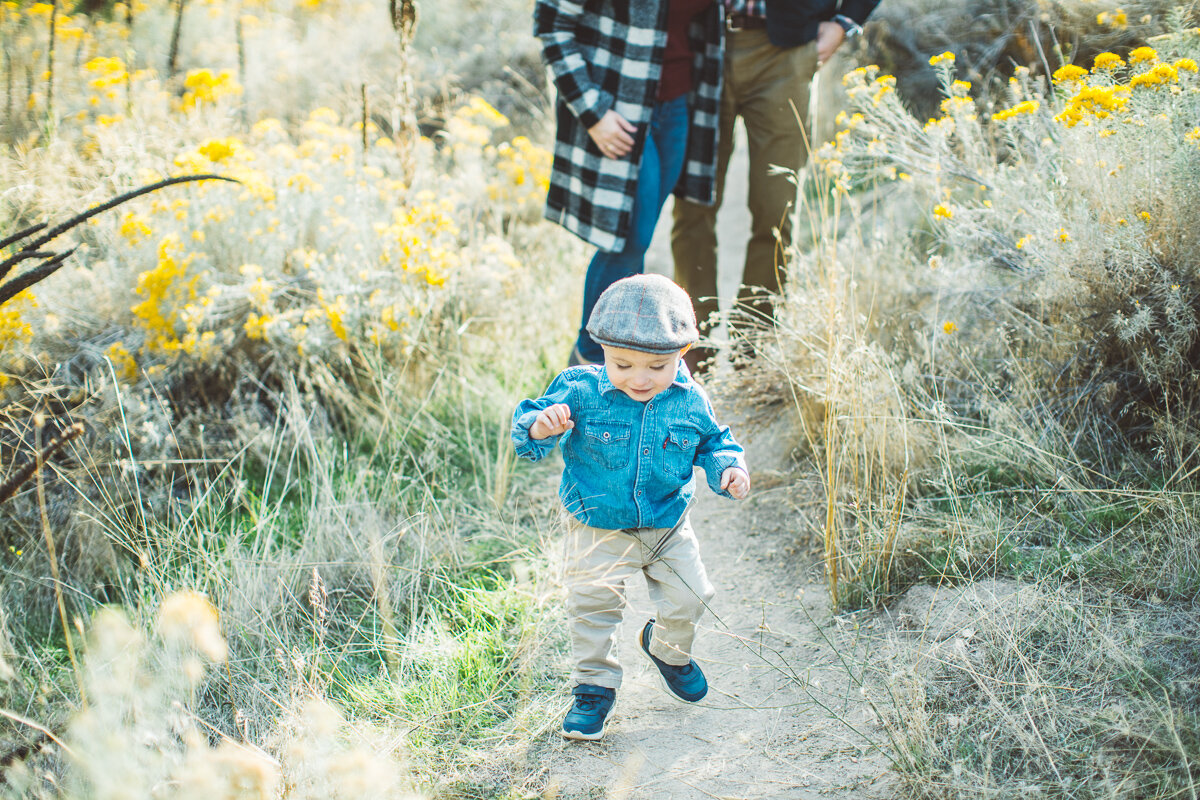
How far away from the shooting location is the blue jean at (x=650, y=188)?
302 centimetres

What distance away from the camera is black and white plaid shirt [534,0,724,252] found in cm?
287

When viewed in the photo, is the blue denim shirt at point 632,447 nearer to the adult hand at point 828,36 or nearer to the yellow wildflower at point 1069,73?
the yellow wildflower at point 1069,73

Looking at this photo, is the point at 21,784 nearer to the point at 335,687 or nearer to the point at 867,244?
the point at 335,687

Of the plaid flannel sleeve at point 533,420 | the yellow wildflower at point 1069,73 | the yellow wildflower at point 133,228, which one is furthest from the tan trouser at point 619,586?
the yellow wildflower at point 133,228

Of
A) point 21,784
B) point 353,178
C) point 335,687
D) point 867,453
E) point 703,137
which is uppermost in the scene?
point 703,137

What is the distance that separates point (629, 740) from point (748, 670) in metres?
0.42

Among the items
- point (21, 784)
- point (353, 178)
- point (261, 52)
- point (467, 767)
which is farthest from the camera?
point (261, 52)

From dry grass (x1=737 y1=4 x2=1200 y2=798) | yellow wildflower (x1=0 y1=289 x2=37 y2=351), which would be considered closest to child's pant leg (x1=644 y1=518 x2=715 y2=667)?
dry grass (x1=737 y1=4 x2=1200 y2=798)

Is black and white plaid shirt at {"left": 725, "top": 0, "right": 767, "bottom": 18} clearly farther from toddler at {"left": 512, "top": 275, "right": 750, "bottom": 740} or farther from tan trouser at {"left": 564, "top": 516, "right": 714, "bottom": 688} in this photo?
tan trouser at {"left": 564, "top": 516, "right": 714, "bottom": 688}

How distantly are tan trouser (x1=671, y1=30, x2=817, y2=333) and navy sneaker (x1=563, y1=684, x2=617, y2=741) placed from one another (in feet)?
5.35

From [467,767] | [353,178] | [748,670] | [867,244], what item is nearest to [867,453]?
[748,670]

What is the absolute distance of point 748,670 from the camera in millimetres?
2287

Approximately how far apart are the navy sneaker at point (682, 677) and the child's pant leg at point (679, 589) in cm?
6

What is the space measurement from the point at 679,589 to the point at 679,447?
1.13ft
